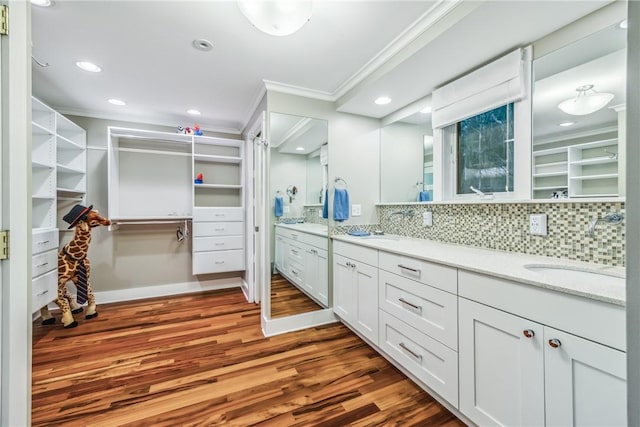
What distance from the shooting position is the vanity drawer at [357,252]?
2.11m

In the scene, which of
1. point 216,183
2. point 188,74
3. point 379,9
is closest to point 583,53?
point 379,9

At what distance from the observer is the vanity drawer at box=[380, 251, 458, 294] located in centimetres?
146

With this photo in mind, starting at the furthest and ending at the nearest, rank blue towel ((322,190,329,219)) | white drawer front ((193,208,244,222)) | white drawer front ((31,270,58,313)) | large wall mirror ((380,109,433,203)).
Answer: white drawer front ((193,208,244,222))
blue towel ((322,190,329,219))
large wall mirror ((380,109,433,203))
white drawer front ((31,270,58,313))

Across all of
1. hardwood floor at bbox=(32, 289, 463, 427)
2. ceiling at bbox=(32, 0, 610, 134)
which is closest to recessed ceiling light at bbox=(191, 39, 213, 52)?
ceiling at bbox=(32, 0, 610, 134)

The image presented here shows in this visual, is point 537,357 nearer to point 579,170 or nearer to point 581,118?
point 579,170

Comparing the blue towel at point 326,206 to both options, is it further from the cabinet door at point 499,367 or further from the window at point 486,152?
the cabinet door at point 499,367

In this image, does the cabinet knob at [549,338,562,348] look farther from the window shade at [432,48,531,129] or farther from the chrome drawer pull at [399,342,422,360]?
the window shade at [432,48,531,129]

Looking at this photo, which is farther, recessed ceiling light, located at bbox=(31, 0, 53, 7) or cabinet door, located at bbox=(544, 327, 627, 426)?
recessed ceiling light, located at bbox=(31, 0, 53, 7)

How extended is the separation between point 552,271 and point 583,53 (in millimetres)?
1203

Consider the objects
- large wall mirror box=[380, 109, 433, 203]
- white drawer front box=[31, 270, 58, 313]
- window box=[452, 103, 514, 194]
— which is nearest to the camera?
window box=[452, 103, 514, 194]

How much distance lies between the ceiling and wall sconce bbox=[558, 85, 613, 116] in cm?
40

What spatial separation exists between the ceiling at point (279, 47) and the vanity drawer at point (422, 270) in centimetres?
137

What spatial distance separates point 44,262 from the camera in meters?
2.49

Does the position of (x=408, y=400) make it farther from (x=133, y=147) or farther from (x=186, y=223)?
(x=133, y=147)
